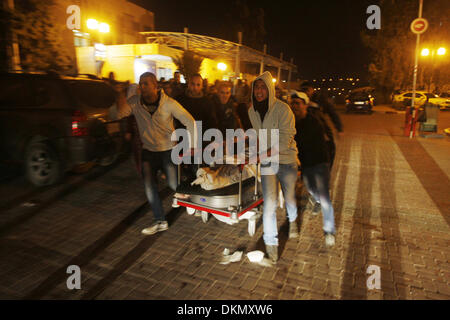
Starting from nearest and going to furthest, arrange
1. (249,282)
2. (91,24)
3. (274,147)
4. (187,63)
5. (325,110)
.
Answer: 1. (249,282)
2. (274,147)
3. (325,110)
4. (91,24)
5. (187,63)

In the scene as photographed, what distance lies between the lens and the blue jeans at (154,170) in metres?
4.23

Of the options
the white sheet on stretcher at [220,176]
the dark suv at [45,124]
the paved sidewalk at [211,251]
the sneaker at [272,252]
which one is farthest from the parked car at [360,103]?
the sneaker at [272,252]

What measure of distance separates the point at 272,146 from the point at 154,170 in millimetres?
1672

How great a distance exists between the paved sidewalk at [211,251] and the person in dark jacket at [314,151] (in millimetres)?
444

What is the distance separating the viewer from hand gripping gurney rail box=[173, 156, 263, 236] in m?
3.91

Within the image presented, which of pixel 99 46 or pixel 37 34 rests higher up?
pixel 99 46

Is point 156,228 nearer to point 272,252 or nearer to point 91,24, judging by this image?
point 272,252

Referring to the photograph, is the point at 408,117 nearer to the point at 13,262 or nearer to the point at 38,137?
the point at 38,137

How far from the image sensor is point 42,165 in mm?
6004

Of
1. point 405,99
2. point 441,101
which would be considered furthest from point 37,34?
point 441,101

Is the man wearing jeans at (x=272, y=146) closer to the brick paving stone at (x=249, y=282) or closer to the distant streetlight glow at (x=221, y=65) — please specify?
the brick paving stone at (x=249, y=282)

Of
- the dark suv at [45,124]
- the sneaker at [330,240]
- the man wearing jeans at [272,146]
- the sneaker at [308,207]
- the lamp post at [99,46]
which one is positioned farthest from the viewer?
the lamp post at [99,46]

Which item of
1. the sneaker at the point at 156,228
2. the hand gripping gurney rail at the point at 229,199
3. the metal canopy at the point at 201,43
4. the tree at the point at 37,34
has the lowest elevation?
the sneaker at the point at 156,228
